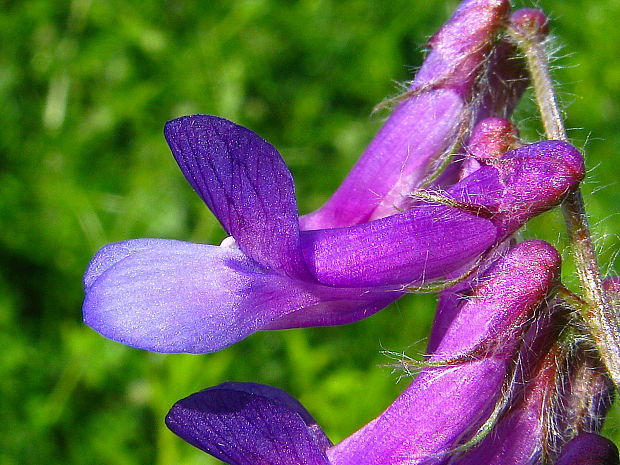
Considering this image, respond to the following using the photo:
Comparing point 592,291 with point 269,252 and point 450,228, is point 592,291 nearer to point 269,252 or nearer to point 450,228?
point 450,228

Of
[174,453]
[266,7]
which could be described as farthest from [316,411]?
[266,7]

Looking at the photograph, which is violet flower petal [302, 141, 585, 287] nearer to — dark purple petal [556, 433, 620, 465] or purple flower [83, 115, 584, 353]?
purple flower [83, 115, 584, 353]

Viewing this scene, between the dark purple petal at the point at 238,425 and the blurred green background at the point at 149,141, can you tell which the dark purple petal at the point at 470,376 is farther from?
the blurred green background at the point at 149,141

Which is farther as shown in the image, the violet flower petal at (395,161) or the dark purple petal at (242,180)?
the violet flower petal at (395,161)

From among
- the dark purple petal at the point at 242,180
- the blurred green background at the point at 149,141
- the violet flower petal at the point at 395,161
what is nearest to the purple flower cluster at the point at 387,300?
the dark purple petal at the point at 242,180

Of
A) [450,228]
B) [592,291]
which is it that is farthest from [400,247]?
[592,291]

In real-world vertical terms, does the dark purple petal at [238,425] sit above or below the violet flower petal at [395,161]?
below

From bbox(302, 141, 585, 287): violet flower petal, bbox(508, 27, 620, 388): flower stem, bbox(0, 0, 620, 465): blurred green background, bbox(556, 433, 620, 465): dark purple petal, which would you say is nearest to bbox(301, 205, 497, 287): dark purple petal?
bbox(302, 141, 585, 287): violet flower petal
